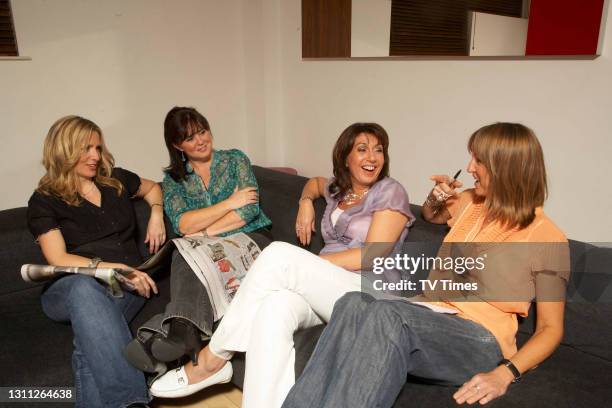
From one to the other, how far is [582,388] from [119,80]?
2.62m

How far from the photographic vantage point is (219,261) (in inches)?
77.7

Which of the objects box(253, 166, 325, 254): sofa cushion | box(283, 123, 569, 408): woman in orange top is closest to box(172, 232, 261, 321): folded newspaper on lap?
box(253, 166, 325, 254): sofa cushion

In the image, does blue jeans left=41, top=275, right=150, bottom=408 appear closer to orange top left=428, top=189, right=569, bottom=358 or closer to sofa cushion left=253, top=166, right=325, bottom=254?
sofa cushion left=253, top=166, right=325, bottom=254

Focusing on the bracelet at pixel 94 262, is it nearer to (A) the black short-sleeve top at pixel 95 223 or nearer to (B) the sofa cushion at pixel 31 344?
(A) the black short-sleeve top at pixel 95 223

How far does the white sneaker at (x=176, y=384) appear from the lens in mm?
1704

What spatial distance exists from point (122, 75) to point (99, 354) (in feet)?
5.73

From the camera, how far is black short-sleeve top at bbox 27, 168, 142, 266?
1882 mm

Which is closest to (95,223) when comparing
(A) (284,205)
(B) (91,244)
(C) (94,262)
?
(B) (91,244)

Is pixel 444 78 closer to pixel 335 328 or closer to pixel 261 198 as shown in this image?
pixel 261 198

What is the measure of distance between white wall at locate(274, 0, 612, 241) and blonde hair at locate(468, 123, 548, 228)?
68 centimetres

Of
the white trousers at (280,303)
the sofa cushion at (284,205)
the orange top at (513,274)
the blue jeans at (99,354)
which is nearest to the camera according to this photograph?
the orange top at (513,274)

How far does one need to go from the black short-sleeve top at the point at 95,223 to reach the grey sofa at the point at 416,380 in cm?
22

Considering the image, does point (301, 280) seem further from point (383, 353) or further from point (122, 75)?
point (122, 75)

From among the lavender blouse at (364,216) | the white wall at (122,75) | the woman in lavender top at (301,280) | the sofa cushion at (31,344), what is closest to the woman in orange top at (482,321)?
the woman in lavender top at (301,280)
